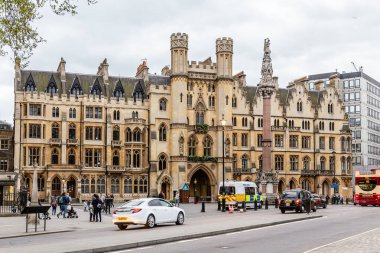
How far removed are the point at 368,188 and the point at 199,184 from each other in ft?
92.3

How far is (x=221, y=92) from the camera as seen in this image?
78.1 meters

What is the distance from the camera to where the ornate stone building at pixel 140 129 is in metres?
71.4

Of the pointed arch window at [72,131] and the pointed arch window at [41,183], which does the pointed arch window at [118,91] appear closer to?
the pointed arch window at [72,131]

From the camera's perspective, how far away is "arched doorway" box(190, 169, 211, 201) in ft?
259

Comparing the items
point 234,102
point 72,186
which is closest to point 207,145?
point 234,102

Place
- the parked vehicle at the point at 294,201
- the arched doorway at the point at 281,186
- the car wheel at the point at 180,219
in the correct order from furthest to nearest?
1. the arched doorway at the point at 281,186
2. the parked vehicle at the point at 294,201
3. the car wheel at the point at 180,219

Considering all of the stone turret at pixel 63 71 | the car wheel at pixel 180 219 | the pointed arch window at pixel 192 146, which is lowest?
the car wheel at pixel 180 219

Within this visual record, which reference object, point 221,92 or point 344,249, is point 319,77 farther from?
point 344,249

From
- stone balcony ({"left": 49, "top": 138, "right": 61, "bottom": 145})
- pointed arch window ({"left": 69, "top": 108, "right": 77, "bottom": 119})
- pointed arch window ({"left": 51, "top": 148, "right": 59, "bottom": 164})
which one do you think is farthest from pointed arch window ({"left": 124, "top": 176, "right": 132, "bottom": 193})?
pointed arch window ({"left": 69, "top": 108, "right": 77, "bottom": 119})

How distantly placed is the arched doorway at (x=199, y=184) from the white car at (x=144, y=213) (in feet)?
160

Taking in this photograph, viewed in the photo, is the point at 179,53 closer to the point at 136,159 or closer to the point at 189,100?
the point at 189,100

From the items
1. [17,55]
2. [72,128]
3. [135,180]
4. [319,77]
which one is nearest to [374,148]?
[319,77]

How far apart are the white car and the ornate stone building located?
42.8 meters

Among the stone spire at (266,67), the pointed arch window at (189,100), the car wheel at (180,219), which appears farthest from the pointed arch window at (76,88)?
the car wheel at (180,219)
